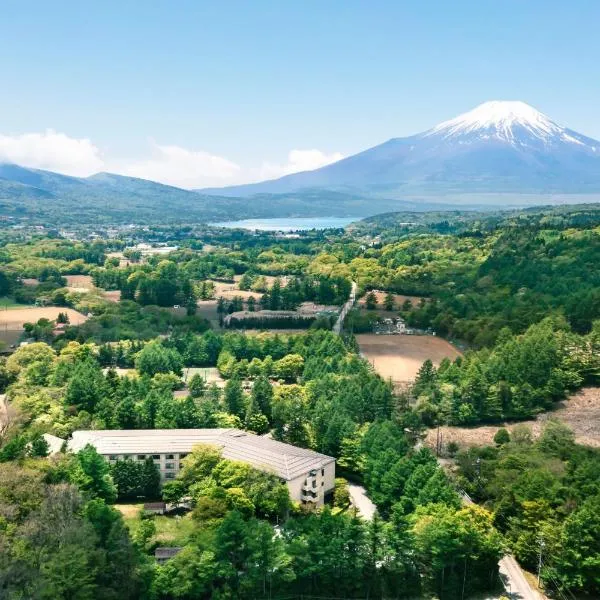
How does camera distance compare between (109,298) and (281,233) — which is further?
(281,233)

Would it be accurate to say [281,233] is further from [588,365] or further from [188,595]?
[188,595]

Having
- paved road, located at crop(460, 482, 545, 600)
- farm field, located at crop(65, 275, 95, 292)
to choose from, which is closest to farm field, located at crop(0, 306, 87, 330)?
farm field, located at crop(65, 275, 95, 292)

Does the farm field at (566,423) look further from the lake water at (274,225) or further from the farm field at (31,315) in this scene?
the lake water at (274,225)

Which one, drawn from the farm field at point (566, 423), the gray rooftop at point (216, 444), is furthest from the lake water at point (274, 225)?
the gray rooftop at point (216, 444)

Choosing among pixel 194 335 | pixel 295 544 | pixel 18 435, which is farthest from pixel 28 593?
pixel 194 335

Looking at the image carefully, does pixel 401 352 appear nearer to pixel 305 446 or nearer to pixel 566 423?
pixel 566 423
